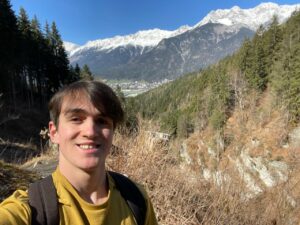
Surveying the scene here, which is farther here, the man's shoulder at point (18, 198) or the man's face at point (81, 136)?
the man's face at point (81, 136)

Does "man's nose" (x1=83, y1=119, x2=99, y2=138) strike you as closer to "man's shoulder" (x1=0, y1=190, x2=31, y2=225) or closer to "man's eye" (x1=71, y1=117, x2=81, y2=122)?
"man's eye" (x1=71, y1=117, x2=81, y2=122)

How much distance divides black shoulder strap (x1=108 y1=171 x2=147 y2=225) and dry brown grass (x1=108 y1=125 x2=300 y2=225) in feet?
6.76

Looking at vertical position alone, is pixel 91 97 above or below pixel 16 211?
above

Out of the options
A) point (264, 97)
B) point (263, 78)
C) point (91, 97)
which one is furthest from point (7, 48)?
point (264, 97)

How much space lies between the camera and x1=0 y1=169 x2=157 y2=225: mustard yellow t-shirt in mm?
1428

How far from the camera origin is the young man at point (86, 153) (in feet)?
5.60

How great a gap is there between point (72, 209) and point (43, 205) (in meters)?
0.15

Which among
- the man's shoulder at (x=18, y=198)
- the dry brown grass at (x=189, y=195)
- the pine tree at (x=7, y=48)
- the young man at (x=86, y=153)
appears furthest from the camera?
the pine tree at (x=7, y=48)

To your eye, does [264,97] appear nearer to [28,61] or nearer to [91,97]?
[28,61]

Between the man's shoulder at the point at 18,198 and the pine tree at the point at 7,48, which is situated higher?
the pine tree at the point at 7,48

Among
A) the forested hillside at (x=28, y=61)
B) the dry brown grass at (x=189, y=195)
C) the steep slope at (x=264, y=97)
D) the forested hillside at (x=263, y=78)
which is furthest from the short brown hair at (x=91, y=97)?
the forested hillside at (x=263, y=78)

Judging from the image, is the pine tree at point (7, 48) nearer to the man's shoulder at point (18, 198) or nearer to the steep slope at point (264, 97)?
the steep slope at point (264, 97)

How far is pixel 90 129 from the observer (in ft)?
5.97

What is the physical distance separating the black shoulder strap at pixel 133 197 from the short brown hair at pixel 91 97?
406 millimetres
